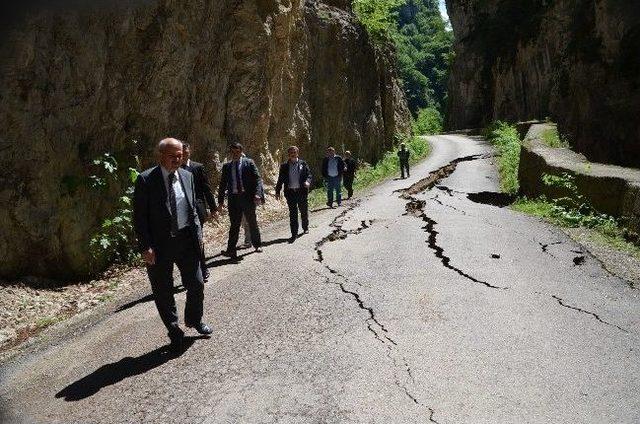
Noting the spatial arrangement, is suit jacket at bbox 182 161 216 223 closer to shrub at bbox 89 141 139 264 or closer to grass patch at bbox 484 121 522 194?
shrub at bbox 89 141 139 264

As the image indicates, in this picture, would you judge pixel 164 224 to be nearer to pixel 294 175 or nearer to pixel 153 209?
pixel 153 209

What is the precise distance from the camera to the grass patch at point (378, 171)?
19547 millimetres

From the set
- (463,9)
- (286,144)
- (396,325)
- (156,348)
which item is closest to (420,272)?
(396,325)

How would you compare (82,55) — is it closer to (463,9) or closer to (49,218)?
(49,218)

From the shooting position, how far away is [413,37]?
102m

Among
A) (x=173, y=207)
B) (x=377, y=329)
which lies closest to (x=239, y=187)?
(x=173, y=207)

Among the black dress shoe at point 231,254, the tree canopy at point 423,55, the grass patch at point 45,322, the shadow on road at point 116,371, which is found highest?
the tree canopy at point 423,55

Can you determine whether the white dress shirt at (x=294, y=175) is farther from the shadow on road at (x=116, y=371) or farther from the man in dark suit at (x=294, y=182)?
the shadow on road at (x=116, y=371)

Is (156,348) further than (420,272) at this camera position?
No

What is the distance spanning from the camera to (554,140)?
19.1m

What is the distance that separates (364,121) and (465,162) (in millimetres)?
5868

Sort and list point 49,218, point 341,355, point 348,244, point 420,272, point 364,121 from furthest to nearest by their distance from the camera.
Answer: point 364,121 → point 348,244 → point 49,218 → point 420,272 → point 341,355

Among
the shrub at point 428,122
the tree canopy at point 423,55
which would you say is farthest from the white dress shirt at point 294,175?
the tree canopy at point 423,55

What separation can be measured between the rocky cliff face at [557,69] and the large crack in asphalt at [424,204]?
5030 mm
